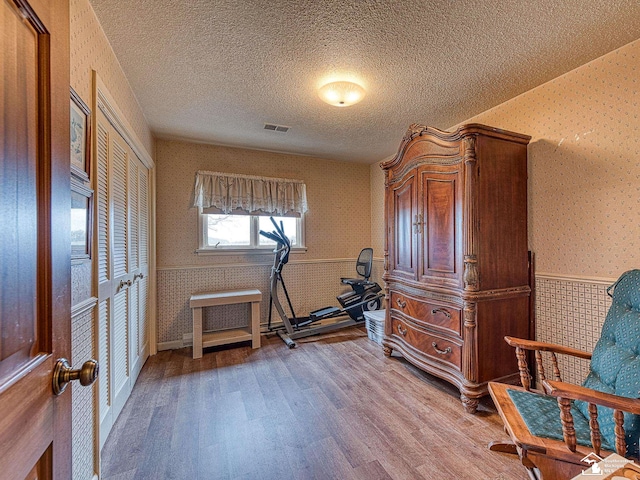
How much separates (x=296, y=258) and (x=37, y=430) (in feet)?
11.3

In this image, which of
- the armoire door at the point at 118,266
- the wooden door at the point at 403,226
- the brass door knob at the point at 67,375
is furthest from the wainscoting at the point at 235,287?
the brass door knob at the point at 67,375

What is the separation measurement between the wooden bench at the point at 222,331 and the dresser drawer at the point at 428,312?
160 centimetres

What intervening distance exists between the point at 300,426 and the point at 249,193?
264 centimetres

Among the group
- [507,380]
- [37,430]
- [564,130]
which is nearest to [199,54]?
[37,430]

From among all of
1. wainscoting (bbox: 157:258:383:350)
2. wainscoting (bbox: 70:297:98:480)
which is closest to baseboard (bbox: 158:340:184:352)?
wainscoting (bbox: 157:258:383:350)

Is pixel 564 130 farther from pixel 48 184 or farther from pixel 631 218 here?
pixel 48 184

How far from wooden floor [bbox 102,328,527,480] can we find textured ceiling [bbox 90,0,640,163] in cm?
243

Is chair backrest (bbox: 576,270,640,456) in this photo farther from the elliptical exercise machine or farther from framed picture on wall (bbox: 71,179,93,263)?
framed picture on wall (bbox: 71,179,93,263)

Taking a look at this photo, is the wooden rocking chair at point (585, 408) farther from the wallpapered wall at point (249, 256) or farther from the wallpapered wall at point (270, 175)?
the wallpapered wall at point (270, 175)

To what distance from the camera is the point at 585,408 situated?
1.49 m

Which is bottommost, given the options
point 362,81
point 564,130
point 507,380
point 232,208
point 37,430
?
point 507,380

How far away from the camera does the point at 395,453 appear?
1658mm

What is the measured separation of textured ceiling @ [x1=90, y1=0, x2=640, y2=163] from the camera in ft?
4.91

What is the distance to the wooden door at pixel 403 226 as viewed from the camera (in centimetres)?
259
